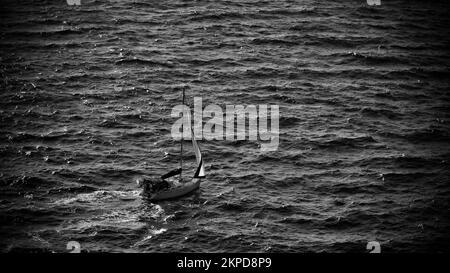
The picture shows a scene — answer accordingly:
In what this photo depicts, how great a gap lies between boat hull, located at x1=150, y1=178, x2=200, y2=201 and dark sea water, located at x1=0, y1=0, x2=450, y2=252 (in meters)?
1.01

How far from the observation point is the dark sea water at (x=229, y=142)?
2547 inches

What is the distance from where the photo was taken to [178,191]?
6869 cm

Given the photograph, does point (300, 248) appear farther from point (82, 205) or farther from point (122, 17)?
point (122, 17)

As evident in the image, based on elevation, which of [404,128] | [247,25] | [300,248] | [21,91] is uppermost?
[247,25]

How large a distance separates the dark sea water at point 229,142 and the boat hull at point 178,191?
1007mm

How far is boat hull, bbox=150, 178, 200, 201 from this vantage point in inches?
2665

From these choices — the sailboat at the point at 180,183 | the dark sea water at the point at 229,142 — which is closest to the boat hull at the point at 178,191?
the sailboat at the point at 180,183

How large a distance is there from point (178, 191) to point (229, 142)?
1613 cm

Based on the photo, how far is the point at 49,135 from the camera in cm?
8125

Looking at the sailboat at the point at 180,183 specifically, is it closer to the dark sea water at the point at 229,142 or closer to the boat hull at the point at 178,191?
the boat hull at the point at 178,191

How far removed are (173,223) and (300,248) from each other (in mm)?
14169

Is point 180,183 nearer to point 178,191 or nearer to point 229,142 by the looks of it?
point 178,191

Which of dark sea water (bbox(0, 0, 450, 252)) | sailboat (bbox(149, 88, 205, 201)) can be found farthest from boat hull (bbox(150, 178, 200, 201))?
dark sea water (bbox(0, 0, 450, 252))
